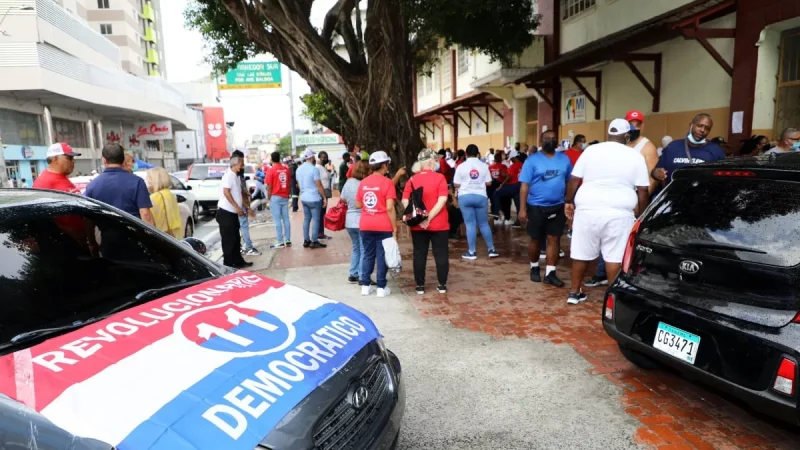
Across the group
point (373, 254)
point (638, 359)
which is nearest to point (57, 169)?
point (373, 254)

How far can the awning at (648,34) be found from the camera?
7840mm

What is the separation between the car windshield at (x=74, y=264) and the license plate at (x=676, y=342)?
2.64 metres

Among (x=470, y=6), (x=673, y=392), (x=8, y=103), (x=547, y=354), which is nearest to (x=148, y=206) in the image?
(x=547, y=354)

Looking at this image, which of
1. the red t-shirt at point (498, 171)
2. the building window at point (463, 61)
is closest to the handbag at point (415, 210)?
the red t-shirt at point (498, 171)

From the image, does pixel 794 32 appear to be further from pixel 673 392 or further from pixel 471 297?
pixel 673 392

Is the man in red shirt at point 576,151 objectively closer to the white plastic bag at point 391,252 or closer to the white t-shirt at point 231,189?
the white plastic bag at point 391,252

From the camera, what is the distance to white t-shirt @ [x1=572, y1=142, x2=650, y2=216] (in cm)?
475

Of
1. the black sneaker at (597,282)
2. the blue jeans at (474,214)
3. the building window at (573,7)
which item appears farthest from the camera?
the building window at (573,7)

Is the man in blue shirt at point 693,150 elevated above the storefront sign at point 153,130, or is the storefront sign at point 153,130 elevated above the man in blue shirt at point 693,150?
the storefront sign at point 153,130

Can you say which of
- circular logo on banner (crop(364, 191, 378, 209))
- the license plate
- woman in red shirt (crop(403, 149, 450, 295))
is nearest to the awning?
woman in red shirt (crop(403, 149, 450, 295))

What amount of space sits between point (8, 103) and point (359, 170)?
67.2 ft

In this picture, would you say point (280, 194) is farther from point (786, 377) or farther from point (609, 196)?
point (786, 377)

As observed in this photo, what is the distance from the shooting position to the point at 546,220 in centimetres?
609

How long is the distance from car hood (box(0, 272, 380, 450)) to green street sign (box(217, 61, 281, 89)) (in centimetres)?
2283
